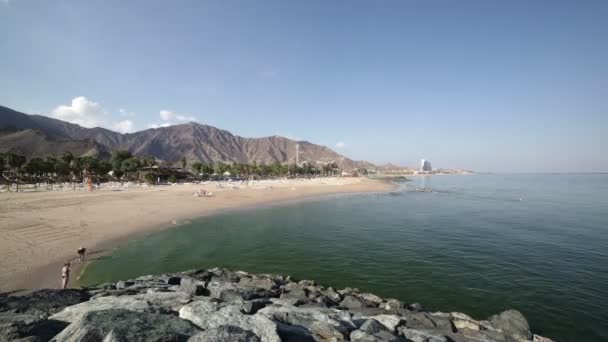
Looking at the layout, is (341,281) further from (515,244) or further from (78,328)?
(515,244)

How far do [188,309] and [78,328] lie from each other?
228cm

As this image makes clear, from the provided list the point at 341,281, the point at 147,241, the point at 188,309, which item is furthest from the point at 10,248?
the point at 341,281

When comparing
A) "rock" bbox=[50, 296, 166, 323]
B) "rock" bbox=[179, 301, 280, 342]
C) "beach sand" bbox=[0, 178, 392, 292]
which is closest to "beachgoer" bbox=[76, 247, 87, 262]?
"beach sand" bbox=[0, 178, 392, 292]

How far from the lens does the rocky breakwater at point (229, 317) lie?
4629mm

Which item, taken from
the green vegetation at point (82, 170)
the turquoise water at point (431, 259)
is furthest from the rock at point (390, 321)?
the green vegetation at point (82, 170)

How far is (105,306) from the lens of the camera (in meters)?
6.96

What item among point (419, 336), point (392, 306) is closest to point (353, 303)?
point (392, 306)

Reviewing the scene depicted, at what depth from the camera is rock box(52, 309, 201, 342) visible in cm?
430

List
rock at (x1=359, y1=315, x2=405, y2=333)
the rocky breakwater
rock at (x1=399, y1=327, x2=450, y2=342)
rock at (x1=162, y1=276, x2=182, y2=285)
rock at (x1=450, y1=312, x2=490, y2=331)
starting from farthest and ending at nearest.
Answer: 1. rock at (x1=162, y1=276, x2=182, y2=285)
2. rock at (x1=450, y1=312, x2=490, y2=331)
3. rock at (x1=359, y1=315, x2=405, y2=333)
4. rock at (x1=399, y1=327, x2=450, y2=342)
5. the rocky breakwater

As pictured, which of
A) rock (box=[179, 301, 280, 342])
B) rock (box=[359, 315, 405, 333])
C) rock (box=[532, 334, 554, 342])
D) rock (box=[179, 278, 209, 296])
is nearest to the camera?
rock (box=[179, 301, 280, 342])

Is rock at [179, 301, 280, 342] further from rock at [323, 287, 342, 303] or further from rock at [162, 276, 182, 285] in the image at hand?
rock at [323, 287, 342, 303]

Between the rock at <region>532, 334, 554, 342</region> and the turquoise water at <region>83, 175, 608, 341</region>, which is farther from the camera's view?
the turquoise water at <region>83, 175, 608, 341</region>

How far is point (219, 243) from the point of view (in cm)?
1892

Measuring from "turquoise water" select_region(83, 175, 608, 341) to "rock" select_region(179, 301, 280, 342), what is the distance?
7206 mm
